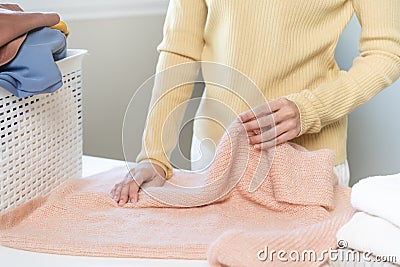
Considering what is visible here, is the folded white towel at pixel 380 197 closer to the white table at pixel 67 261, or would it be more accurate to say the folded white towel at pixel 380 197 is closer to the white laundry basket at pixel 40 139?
the white table at pixel 67 261

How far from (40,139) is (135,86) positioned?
Result: 0.56m

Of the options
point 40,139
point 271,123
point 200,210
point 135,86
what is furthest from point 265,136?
point 135,86

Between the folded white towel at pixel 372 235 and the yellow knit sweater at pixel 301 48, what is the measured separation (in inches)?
10.6

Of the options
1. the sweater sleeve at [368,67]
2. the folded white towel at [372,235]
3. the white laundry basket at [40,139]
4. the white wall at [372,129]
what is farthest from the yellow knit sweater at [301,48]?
the white wall at [372,129]

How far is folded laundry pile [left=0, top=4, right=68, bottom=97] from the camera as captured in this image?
89 centimetres

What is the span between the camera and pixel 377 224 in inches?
30.4

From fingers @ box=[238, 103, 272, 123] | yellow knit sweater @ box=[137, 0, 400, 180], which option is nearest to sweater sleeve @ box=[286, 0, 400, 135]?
yellow knit sweater @ box=[137, 0, 400, 180]

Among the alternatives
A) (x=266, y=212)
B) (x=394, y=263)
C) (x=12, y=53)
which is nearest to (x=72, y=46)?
(x=12, y=53)

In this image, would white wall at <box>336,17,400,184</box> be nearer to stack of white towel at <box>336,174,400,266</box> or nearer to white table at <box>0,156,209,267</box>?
stack of white towel at <box>336,174,400,266</box>

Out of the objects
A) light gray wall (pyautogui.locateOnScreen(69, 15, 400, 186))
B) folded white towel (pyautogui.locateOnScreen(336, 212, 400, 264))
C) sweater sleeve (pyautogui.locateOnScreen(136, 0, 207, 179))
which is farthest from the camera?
light gray wall (pyautogui.locateOnScreen(69, 15, 400, 186))

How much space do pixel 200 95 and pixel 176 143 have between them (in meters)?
0.09

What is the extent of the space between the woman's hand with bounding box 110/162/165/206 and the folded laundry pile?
0.62 ft

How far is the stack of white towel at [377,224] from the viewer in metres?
0.75

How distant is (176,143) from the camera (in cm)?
101
